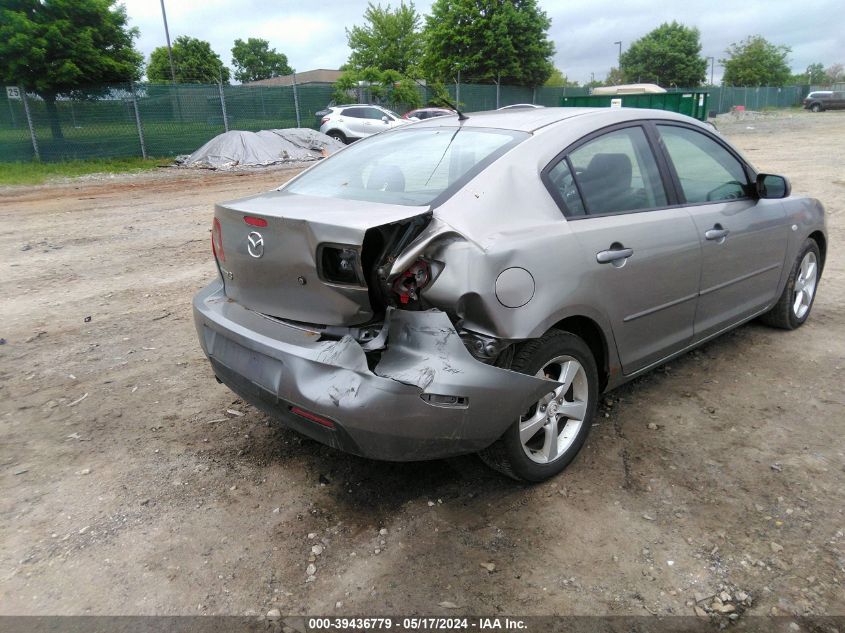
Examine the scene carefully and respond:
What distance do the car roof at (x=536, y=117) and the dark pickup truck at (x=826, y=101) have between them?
183 ft

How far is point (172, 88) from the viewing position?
20.3 meters

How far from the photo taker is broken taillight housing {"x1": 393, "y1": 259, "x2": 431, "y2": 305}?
8.36 ft

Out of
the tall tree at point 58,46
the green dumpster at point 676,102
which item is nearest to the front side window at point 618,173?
the tall tree at point 58,46

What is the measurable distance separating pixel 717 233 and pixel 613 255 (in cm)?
103

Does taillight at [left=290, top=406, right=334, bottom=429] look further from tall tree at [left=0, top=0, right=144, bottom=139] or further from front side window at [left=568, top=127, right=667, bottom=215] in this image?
tall tree at [left=0, top=0, right=144, bottom=139]

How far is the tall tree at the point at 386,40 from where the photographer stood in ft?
126

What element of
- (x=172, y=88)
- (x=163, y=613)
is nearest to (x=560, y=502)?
(x=163, y=613)

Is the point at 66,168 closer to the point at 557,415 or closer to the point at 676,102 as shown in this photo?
the point at 557,415

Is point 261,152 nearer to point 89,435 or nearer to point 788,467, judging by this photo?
point 89,435

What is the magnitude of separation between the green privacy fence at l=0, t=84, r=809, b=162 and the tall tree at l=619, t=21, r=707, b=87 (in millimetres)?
53897

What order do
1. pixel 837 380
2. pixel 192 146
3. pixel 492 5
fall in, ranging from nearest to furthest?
pixel 837 380, pixel 192 146, pixel 492 5

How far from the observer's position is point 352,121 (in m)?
23.1

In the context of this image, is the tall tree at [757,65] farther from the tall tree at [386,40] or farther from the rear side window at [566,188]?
the rear side window at [566,188]

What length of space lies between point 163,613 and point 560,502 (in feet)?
5.47
